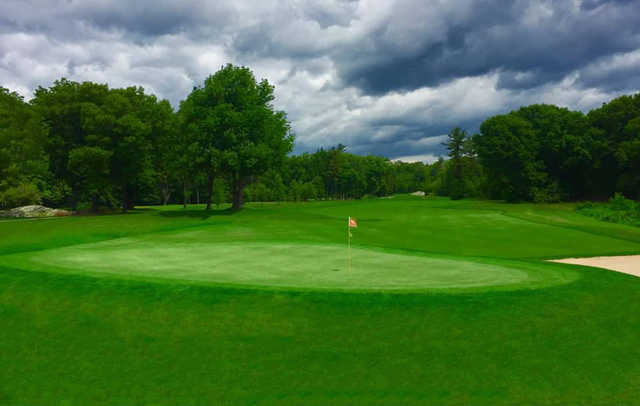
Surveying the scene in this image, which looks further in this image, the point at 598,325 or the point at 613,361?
the point at 598,325

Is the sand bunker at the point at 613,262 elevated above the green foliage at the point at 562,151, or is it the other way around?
the green foliage at the point at 562,151

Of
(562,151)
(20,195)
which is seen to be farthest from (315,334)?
(562,151)

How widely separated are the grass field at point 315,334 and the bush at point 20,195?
42.8m

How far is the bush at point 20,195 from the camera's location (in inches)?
1746

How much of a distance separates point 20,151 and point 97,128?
41.0 feet

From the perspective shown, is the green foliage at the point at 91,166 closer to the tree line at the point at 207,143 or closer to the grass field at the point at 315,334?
the tree line at the point at 207,143

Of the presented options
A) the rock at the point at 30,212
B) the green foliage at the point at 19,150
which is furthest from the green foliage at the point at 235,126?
the rock at the point at 30,212

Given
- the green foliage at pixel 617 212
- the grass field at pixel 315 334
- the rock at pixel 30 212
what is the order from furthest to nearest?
the green foliage at pixel 617 212 < the rock at pixel 30 212 < the grass field at pixel 315 334

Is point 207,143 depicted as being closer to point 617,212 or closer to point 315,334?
point 315,334

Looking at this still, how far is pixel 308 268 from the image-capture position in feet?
36.8

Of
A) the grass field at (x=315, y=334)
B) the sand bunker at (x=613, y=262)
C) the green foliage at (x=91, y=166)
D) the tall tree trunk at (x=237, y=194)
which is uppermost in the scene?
the green foliage at (x=91, y=166)

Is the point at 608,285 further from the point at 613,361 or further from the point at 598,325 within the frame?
the point at 613,361

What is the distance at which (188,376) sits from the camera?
5637 mm

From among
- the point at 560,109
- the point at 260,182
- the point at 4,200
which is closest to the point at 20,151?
the point at 4,200
